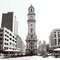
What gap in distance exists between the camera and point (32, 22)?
94750 millimetres

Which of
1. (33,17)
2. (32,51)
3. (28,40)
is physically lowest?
(32,51)

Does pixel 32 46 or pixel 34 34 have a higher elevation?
pixel 34 34

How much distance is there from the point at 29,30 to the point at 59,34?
40122 millimetres

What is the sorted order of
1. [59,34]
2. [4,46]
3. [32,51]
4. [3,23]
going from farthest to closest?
[3,23], [59,34], [32,51], [4,46]

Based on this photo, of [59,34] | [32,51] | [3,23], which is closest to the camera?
[32,51]

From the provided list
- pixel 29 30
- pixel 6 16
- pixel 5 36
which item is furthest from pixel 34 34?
pixel 6 16

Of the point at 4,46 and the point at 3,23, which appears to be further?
the point at 3,23

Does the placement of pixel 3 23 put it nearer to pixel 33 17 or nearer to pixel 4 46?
pixel 33 17

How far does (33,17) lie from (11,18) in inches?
1591

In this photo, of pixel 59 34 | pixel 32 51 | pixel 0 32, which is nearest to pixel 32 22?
pixel 32 51

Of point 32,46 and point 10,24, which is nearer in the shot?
point 32,46

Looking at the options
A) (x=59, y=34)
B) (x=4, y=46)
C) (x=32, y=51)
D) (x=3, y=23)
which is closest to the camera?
(x=4, y=46)

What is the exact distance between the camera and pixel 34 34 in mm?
93250

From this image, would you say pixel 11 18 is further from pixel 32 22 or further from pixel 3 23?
pixel 32 22
